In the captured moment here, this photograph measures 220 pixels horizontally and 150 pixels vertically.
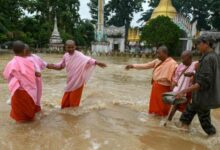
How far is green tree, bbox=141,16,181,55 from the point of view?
36.2 metres

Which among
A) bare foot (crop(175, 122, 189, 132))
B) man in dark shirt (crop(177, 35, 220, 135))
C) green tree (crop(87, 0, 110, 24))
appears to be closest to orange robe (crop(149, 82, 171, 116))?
bare foot (crop(175, 122, 189, 132))

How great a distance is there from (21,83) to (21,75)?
0.13 m

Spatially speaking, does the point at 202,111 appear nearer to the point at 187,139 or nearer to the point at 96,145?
the point at 187,139

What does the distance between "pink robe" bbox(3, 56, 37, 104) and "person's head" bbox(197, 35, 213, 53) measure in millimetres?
2690

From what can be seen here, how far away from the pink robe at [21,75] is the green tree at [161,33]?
3051 cm

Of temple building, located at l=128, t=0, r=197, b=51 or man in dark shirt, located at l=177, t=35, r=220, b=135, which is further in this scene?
temple building, located at l=128, t=0, r=197, b=51

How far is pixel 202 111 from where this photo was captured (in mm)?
5461

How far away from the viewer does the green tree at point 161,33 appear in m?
36.2

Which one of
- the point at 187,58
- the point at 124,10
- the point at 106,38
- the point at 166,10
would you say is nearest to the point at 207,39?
the point at 187,58

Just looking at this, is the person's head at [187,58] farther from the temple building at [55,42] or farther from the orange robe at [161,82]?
the temple building at [55,42]

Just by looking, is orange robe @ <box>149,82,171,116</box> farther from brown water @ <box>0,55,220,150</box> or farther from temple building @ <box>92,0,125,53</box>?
temple building @ <box>92,0,125,53</box>

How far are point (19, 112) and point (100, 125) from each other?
4.39ft

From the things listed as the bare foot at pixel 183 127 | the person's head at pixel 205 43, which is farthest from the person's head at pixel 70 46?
the person's head at pixel 205 43

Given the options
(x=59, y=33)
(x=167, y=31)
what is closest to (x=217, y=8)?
(x=167, y=31)
